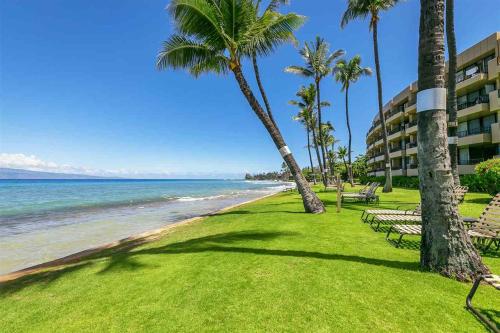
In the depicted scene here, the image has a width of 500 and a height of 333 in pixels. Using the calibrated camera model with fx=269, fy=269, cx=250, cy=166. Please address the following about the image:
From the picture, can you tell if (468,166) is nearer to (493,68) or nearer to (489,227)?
(493,68)

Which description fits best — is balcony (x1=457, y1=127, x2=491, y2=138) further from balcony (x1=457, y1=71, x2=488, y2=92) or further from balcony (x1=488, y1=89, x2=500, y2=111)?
balcony (x1=457, y1=71, x2=488, y2=92)

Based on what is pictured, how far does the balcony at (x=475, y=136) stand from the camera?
78.6ft

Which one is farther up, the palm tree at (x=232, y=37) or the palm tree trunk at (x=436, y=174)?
the palm tree at (x=232, y=37)

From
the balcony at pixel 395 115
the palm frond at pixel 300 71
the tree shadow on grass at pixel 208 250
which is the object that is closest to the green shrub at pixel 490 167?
the tree shadow on grass at pixel 208 250

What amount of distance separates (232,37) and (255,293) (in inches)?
406

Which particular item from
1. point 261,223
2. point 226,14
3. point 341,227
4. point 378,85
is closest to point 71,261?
point 261,223

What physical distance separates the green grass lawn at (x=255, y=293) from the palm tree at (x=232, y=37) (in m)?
5.83

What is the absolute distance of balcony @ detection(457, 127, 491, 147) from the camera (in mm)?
23969

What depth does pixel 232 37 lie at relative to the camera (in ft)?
37.2

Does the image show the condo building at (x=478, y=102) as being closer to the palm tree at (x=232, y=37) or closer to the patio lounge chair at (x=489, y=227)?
the palm tree at (x=232, y=37)

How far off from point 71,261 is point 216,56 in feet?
→ 31.8

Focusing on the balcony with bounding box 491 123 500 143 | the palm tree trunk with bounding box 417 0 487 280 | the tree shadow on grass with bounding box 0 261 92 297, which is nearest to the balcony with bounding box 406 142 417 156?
the balcony with bounding box 491 123 500 143

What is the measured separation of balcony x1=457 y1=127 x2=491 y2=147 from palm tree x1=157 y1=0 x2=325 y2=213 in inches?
865

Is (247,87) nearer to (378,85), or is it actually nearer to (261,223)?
(261,223)
